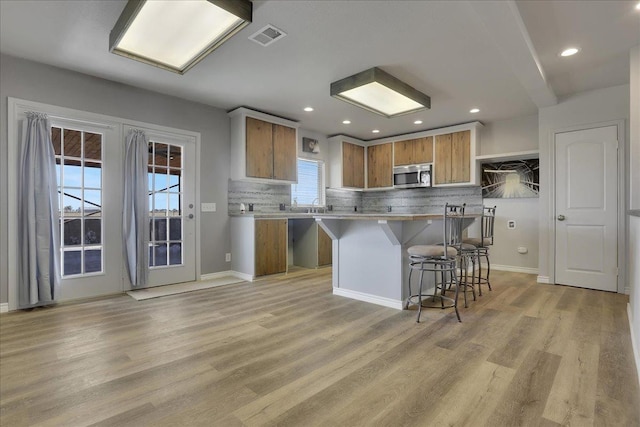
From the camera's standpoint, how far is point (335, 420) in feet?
4.98

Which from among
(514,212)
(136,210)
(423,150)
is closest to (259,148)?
(136,210)

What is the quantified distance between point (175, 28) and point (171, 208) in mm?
2496

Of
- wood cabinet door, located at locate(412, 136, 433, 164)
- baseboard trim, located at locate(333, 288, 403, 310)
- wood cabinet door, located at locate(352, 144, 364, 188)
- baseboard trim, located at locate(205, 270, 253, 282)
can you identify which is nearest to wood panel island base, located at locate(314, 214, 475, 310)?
baseboard trim, located at locate(333, 288, 403, 310)

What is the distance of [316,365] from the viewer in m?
2.06

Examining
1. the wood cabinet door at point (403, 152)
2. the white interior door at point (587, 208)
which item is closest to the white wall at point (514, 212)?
the white interior door at point (587, 208)

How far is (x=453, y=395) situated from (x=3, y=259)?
13.6 feet

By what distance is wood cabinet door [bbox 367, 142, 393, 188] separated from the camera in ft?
21.6

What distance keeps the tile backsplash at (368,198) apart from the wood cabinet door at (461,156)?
0.34 meters

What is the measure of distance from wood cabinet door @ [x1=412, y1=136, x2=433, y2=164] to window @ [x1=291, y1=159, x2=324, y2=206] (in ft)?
5.99

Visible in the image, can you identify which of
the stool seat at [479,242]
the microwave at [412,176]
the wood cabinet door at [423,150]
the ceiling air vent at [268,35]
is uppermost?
the ceiling air vent at [268,35]

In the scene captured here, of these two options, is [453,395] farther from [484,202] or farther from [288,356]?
[484,202]

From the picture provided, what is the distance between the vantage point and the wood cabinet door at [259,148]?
4.83m

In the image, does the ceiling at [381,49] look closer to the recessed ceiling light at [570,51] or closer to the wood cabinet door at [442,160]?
the recessed ceiling light at [570,51]

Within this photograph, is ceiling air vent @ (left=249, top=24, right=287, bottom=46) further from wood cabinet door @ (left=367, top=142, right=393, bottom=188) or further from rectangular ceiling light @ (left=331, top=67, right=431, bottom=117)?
wood cabinet door @ (left=367, top=142, right=393, bottom=188)
